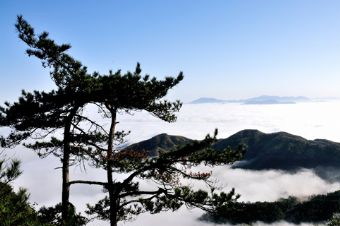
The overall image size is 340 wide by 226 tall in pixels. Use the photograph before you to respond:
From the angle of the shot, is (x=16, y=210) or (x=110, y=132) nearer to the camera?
(x=16, y=210)

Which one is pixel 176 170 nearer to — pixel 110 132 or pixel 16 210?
pixel 110 132

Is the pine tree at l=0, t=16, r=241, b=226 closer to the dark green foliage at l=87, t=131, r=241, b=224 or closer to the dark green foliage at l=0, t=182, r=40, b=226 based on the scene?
the dark green foliage at l=87, t=131, r=241, b=224

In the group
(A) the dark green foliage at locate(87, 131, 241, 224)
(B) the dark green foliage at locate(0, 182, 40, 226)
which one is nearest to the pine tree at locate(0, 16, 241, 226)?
(A) the dark green foliage at locate(87, 131, 241, 224)

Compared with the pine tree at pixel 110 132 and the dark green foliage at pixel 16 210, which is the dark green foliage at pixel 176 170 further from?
the dark green foliage at pixel 16 210

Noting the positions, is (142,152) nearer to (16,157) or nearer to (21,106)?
(21,106)

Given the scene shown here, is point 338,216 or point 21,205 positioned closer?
point 21,205

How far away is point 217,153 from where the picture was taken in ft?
64.5

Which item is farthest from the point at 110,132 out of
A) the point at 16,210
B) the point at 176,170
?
the point at 16,210

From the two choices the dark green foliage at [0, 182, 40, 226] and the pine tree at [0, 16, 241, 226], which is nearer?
the dark green foliage at [0, 182, 40, 226]

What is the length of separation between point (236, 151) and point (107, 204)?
7.66m

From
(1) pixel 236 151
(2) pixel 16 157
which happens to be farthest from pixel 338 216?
(2) pixel 16 157

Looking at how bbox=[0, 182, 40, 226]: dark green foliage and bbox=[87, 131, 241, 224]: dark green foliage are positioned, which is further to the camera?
bbox=[87, 131, 241, 224]: dark green foliage

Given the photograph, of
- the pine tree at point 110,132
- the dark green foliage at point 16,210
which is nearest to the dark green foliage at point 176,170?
the pine tree at point 110,132

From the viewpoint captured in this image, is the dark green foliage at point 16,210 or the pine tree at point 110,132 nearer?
the dark green foliage at point 16,210
